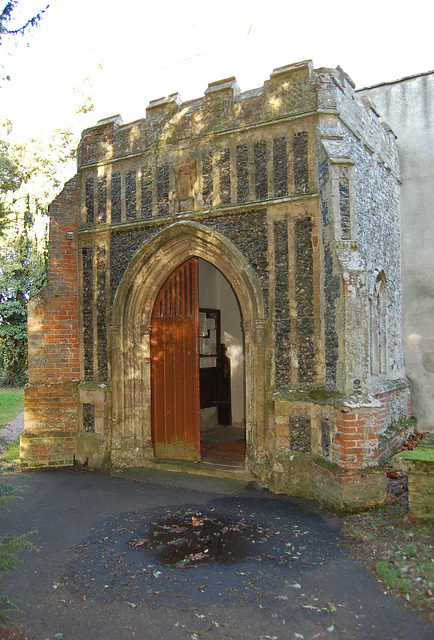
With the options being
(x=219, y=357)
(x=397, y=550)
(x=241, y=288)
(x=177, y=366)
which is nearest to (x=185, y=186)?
(x=241, y=288)

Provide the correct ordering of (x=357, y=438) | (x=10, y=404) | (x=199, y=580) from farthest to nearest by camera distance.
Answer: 1. (x=10, y=404)
2. (x=357, y=438)
3. (x=199, y=580)

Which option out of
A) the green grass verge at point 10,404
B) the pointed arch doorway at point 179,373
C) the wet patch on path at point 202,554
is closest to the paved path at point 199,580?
the wet patch on path at point 202,554

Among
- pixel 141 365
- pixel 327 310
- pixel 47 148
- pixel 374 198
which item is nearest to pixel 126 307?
pixel 141 365

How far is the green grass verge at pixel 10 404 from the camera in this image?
12.6 m

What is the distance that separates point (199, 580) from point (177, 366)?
3958 millimetres

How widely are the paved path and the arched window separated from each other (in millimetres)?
2793

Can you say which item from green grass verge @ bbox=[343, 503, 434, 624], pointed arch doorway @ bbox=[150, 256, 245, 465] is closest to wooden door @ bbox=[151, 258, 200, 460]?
pointed arch doorway @ bbox=[150, 256, 245, 465]

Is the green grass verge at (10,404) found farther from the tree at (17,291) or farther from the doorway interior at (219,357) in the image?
the doorway interior at (219,357)

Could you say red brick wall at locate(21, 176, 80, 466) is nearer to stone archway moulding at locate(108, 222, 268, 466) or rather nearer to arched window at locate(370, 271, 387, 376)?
stone archway moulding at locate(108, 222, 268, 466)

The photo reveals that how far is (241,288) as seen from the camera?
6.83 meters

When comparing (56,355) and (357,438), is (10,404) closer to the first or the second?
(56,355)

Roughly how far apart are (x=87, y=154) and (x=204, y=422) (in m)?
5.98

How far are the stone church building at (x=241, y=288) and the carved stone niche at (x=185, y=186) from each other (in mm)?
18

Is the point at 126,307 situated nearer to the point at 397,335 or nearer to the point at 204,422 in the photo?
the point at 204,422
